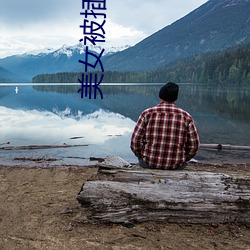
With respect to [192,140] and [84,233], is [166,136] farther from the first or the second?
[84,233]

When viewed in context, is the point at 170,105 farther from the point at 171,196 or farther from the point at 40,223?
the point at 40,223

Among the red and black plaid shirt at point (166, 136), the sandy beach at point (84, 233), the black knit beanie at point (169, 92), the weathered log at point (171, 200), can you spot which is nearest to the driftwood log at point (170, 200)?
the weathered log at point (171, 200)

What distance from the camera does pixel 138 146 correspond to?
6176 millimetres

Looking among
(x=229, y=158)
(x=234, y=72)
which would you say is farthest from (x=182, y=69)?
(x=229, y=158)

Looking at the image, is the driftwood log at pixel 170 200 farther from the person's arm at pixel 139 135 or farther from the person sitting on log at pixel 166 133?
the person's arm at pixel 139 135

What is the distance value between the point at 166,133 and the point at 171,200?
1.20 metres

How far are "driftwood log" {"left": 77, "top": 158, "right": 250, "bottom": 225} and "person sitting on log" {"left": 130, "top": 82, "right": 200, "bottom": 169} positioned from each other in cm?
48

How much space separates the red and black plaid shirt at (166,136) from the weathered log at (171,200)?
1.57 feet

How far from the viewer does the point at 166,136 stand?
5.93m

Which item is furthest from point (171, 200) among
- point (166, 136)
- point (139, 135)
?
point (139, 135)

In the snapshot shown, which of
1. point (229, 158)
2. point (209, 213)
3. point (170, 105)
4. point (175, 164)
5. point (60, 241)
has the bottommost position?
point (229, 158)

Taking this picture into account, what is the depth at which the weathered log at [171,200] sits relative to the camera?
225 inches

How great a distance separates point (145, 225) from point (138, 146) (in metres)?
1.45

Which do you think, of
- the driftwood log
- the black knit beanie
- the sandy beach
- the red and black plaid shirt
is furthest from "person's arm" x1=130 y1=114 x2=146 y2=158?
the sandy beach
